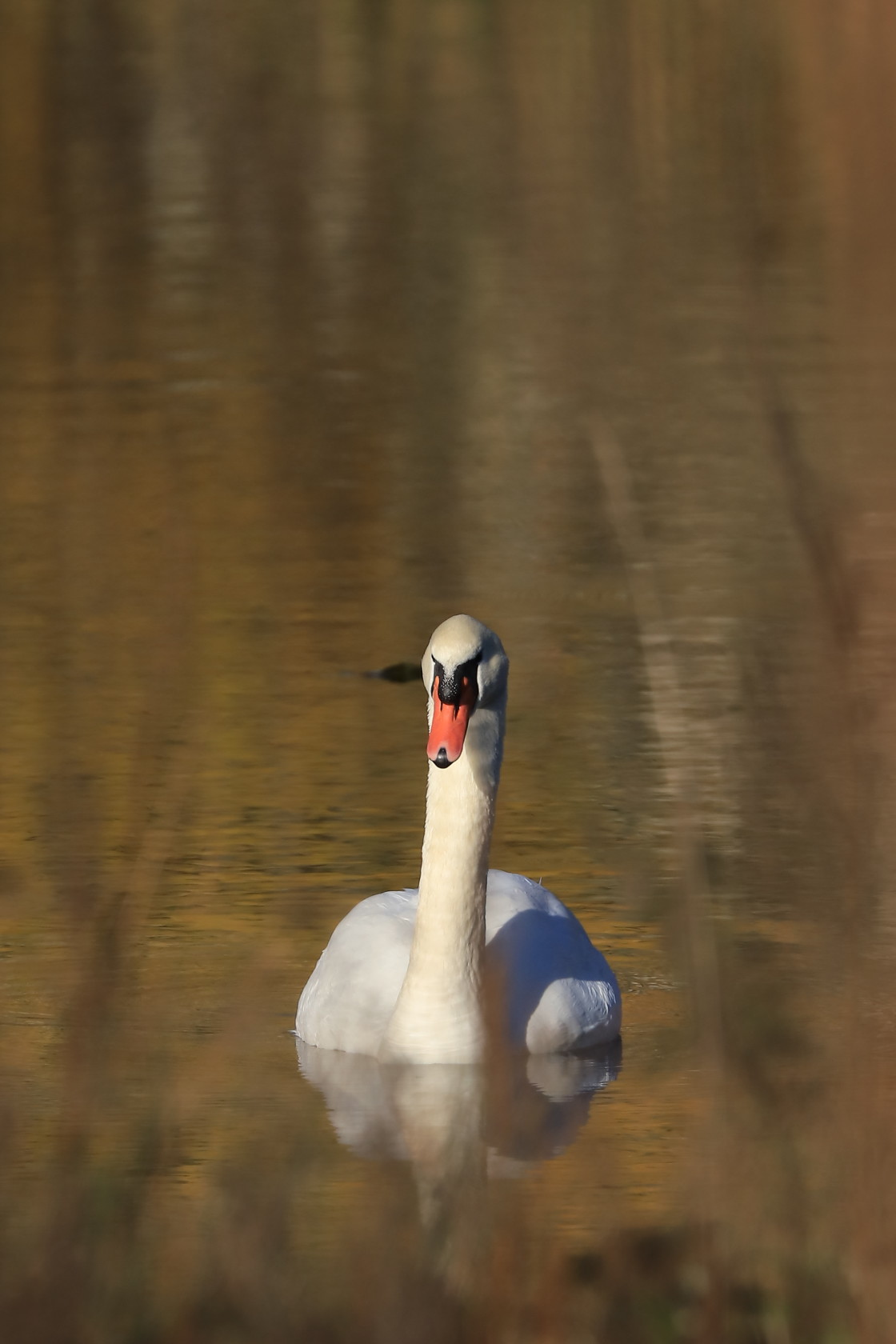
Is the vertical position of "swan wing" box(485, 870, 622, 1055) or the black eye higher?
the black eye

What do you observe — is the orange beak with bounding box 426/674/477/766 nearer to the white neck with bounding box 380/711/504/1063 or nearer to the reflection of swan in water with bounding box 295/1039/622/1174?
the white neck with bounding box 380/711/504/1063

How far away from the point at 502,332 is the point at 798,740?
658 inches

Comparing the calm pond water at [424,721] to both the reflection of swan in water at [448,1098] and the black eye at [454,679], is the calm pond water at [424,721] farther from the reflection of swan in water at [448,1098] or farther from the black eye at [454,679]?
the black eye at [454,679]

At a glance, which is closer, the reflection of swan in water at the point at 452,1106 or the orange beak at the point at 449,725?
the reflection of swan in water at the point at 452,1106

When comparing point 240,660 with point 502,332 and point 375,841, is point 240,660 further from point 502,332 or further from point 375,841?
point 502,332

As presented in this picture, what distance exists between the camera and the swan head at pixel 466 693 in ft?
22.7

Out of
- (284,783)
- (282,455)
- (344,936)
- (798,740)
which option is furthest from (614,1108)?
(282,455)

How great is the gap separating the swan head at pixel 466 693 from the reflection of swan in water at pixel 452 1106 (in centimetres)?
72

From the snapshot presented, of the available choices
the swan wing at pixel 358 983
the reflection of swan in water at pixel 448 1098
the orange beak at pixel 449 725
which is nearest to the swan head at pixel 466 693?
the orange beak at pixel 449 725

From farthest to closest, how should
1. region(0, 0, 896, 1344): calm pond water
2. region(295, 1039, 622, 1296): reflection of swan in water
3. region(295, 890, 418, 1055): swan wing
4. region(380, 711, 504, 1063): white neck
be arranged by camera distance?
region(295, 890, 418, 1055): swan wing
region(380, 711, 504, 1063): white neck
region(295, 1039, 622, 1296): reflection of swan in water
region(0, 0, 896, 1344): calm pond water

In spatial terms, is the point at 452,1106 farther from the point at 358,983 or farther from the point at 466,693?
the point at 466,693

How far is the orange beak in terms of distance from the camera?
684 centimetres

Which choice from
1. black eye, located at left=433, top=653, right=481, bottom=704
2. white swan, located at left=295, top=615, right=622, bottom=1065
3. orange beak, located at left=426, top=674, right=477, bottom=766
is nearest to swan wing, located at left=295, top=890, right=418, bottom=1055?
white swan, located at left=295, top=615, right=622, bottom=1065

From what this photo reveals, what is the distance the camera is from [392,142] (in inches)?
1432
